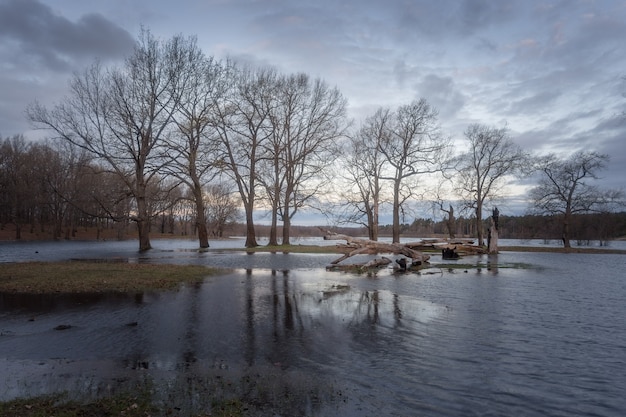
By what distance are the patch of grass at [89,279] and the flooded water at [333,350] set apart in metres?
1.26

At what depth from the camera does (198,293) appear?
13.6m

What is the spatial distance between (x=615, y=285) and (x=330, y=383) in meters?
16.6

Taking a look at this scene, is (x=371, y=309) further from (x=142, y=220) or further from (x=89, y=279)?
(x=142, y=220)

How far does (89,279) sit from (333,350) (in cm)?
1160

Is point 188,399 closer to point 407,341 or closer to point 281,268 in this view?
point 407,341

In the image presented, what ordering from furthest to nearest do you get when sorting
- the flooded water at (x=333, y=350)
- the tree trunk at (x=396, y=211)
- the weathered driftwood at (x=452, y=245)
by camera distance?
the tree trunk at (x=396, y=211) < the weathered driftwood at (x=452, y=245) < the flooded water at (x=333, y=350)

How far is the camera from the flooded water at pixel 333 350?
17.5 ft

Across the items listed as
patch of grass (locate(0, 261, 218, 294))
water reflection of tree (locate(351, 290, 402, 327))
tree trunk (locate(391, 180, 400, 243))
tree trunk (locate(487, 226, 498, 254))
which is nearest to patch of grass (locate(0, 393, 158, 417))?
water reflection of tree (locate(351, 290, 402, 327))

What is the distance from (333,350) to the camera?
7.52 meters

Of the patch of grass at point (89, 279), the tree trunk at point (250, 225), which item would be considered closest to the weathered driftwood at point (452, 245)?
the tree trunk at point (250, 225)

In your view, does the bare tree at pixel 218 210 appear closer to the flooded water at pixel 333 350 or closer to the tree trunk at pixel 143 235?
the tree trunk at pixel 143 235

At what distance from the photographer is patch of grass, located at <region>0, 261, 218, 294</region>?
13.7 meters

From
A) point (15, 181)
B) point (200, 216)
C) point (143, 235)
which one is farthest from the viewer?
point (15, 181)

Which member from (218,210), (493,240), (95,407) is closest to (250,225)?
(493,240)
